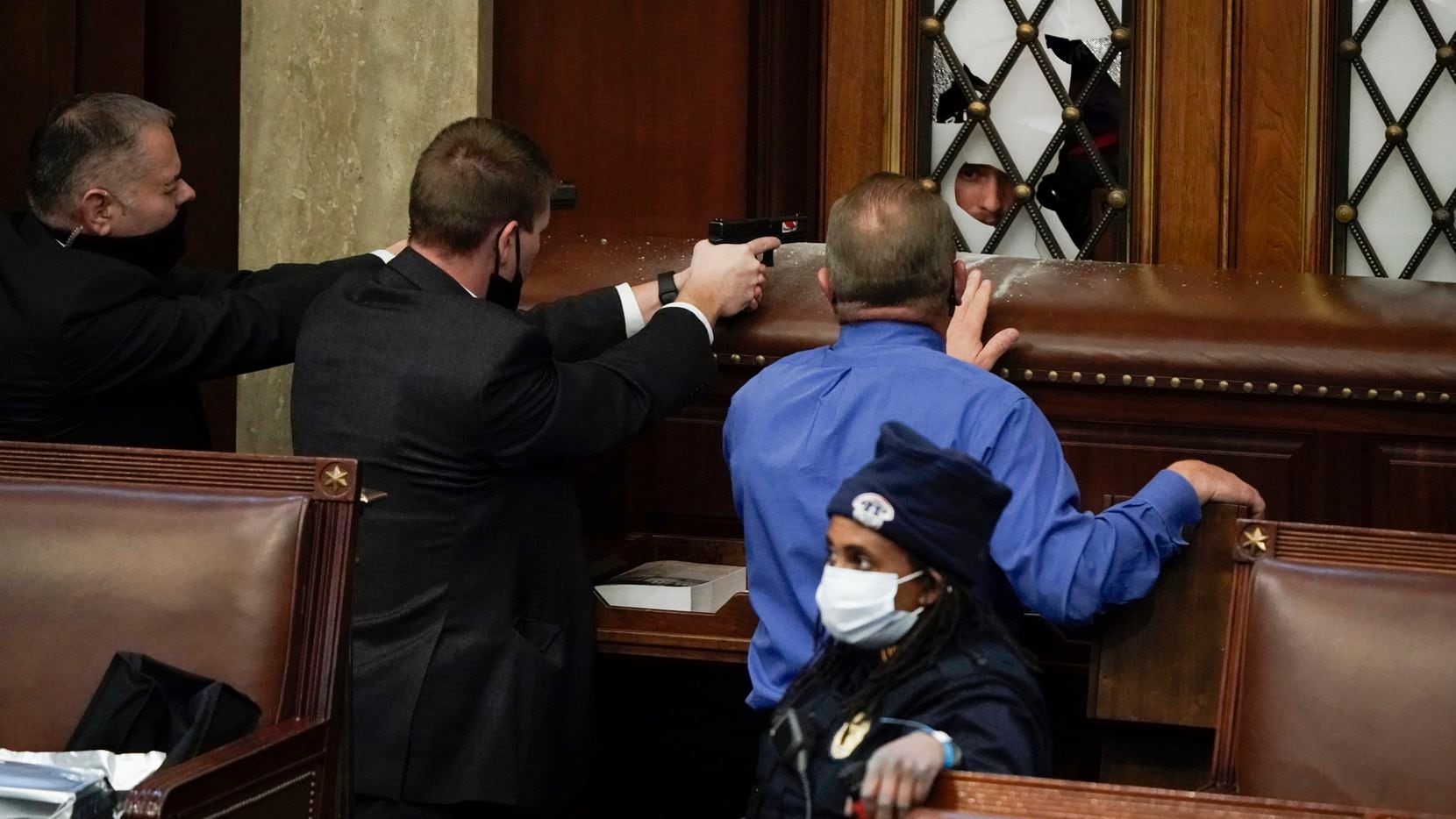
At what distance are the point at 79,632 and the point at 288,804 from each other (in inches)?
16.1

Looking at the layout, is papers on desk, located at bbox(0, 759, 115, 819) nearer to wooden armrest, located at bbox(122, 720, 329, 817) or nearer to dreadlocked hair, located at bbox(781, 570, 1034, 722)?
wooden armrest, located at bbox(122, 720, 329, 817)

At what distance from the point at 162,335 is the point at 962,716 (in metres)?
1.64

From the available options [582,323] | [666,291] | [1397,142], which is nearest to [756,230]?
[666,291]

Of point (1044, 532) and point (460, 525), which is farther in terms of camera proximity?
point (460, 525)

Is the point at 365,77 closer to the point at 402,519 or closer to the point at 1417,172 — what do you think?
the point at 402,519

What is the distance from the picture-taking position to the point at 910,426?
2254 millimetres

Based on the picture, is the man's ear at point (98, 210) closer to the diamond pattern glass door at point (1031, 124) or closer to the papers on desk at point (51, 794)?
the papers on desk at point (51, 794)

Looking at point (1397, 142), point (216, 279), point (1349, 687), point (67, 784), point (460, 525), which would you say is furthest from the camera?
point (1397, 142)

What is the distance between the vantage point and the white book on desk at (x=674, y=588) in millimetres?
2869

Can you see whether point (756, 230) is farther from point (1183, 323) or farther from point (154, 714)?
point (154, 714)

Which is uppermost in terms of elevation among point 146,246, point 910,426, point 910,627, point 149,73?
point 149,73

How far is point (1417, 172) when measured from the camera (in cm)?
395

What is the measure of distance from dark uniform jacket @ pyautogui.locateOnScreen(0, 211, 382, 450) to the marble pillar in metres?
0.91

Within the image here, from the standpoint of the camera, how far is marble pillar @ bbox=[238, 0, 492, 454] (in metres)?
3.95
